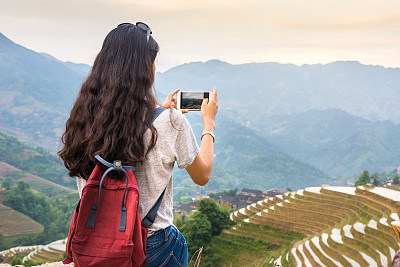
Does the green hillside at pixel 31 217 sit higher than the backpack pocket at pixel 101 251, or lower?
lower

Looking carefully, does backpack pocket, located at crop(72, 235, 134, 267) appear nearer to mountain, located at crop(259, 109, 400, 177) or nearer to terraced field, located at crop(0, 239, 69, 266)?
terraced field, located at crop(0, 239, 69, 266)

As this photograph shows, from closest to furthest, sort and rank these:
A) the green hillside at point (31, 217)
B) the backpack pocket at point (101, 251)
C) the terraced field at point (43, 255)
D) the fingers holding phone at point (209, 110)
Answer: the backpack pocket at point (101, 251) < the fingers holding phone at point (209, 110) < the terraced field at point (43, 255) < the green hillside at point (31, 217)

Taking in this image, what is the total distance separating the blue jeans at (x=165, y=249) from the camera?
3.42ft

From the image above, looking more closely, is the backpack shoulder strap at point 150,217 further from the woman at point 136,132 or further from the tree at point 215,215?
the tree at point 215,215

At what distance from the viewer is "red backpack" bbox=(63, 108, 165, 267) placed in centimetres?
92

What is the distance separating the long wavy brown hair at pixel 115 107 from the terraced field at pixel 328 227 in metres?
7.40

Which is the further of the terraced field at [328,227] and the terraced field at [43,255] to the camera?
the terraced field at [43,255]

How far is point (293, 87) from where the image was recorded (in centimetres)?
18062

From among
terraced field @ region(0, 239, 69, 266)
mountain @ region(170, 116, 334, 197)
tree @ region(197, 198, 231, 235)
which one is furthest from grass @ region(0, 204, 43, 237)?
mountain @ region(170, 116, 334, 197)

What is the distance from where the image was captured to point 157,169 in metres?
1.03

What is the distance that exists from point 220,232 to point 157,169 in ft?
44.0

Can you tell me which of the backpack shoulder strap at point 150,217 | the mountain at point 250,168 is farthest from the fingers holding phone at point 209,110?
the mountain at point 250,168

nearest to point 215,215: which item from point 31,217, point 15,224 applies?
point 15,224

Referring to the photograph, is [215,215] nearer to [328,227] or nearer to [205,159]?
[328,227]
